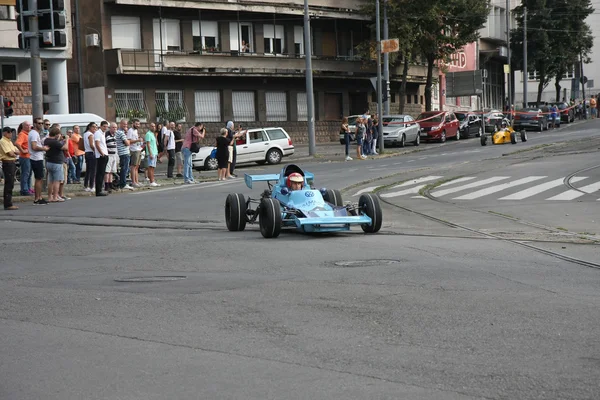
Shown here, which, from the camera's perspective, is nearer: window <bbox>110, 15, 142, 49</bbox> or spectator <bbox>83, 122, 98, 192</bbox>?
spectator <bbox>83, 122, 98, 192</bbox>

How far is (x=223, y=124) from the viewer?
173 feet

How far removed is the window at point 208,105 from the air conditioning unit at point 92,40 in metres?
6.24

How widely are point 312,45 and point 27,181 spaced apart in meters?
33.5

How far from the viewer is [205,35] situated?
172 ft

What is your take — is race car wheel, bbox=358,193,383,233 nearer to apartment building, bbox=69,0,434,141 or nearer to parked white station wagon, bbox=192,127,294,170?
parked white station wagon, bbox=192,127,294,170

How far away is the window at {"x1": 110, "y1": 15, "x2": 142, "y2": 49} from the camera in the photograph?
48.8 metres

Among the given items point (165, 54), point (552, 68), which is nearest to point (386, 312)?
point (165, 54)

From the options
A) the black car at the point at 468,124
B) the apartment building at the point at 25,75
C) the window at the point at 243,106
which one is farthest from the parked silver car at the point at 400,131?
the apartment building at the point at 25,75

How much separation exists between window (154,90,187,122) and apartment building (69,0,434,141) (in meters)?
0.05

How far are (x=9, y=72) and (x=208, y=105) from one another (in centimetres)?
1163

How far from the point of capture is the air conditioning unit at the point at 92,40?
4769 centimetres

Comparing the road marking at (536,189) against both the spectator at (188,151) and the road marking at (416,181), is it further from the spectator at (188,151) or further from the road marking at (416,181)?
the spectator at (188,151)

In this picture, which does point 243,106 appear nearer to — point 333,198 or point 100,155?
point 100,155

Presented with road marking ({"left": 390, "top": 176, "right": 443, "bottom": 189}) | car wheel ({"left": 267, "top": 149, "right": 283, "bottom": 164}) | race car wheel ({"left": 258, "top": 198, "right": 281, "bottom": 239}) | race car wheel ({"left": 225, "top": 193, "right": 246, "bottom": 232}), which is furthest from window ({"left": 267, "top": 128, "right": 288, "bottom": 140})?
race car wheel ({"left": 258, "top": 198, "right": 281, "bottom": 239})
